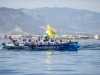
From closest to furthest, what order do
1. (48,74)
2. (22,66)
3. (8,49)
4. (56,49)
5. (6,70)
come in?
(48,74)
(6,70)
(22,66)
(56,49)
(8,49)

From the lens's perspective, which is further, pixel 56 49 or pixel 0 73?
pixel 56 49

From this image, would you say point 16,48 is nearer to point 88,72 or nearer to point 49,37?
point 49,37

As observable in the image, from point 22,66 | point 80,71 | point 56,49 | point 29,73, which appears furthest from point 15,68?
point 56,49

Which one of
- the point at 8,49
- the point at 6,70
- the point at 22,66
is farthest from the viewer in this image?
the point at 8,49

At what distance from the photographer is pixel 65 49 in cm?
8262

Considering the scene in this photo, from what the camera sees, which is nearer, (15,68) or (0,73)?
(0,73)

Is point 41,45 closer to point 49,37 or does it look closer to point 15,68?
point 49,37

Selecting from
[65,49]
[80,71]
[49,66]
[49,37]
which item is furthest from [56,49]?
[80,71]

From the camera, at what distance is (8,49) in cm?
8856

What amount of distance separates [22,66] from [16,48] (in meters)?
37.3

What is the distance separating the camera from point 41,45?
83312 mm

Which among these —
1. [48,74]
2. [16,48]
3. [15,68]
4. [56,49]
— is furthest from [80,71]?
[16,48]

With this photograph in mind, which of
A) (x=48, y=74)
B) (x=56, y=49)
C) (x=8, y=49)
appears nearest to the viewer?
(x=48, y=74)

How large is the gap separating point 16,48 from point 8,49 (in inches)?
96.0
